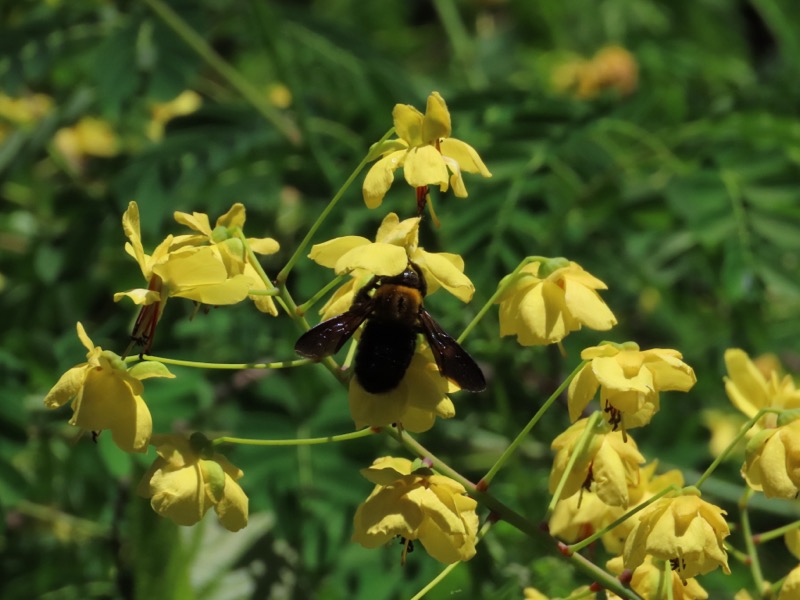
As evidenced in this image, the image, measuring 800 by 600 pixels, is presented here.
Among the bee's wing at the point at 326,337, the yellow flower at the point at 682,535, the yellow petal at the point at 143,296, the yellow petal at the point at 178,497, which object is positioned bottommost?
the yellow flower at the point at 682,535

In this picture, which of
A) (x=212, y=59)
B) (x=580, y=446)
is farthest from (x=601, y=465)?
(x=212, y=59)

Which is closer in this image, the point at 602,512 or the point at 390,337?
the point at 390,337

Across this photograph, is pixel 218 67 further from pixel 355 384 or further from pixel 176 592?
pixel 355 384

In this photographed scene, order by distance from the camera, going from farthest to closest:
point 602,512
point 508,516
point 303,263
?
point 303,263 < point 602,512 < point 508,516

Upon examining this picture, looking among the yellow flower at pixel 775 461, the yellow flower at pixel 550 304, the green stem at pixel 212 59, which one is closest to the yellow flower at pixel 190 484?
the yellow flower at pixel 550 304

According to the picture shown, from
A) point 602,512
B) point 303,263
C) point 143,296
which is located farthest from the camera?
point 303,263

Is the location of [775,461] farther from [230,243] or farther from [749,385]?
[230,243]

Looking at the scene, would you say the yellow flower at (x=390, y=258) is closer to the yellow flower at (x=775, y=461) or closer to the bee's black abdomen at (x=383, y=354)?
the bee's black abdomen at (x=383, y=354)
